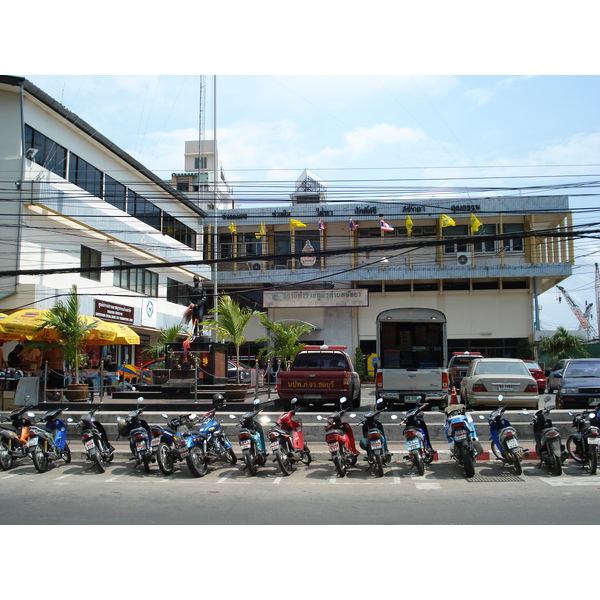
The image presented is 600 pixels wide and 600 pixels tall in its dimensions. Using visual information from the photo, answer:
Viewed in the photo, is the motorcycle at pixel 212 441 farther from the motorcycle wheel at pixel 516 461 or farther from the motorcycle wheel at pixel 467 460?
the motorcycle wheel at pixel 516 461

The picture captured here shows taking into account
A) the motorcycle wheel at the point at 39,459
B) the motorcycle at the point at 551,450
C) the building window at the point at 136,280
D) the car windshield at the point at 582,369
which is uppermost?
the building window at the point at 136,280

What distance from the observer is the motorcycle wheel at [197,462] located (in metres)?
9.70

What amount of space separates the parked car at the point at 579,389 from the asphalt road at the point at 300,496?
5.37m

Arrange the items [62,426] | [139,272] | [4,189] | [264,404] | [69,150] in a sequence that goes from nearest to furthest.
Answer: [62,426], [264,404], [4,189], [69,150], [139,272]

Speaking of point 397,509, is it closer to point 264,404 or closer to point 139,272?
point 264,404

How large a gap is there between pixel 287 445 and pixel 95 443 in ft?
11.5

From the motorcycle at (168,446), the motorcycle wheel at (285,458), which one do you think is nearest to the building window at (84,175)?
the motorcycle at (168,446)

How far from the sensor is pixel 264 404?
655 inches

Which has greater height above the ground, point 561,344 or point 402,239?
point 402,239

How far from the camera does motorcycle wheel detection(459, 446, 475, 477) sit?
9.28 m

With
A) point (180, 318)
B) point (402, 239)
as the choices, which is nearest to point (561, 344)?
point (402, 239)

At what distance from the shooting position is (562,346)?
114 feet

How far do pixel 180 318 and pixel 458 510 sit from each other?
98.3 ft

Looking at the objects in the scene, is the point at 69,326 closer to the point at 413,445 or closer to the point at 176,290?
the point at 413,445
